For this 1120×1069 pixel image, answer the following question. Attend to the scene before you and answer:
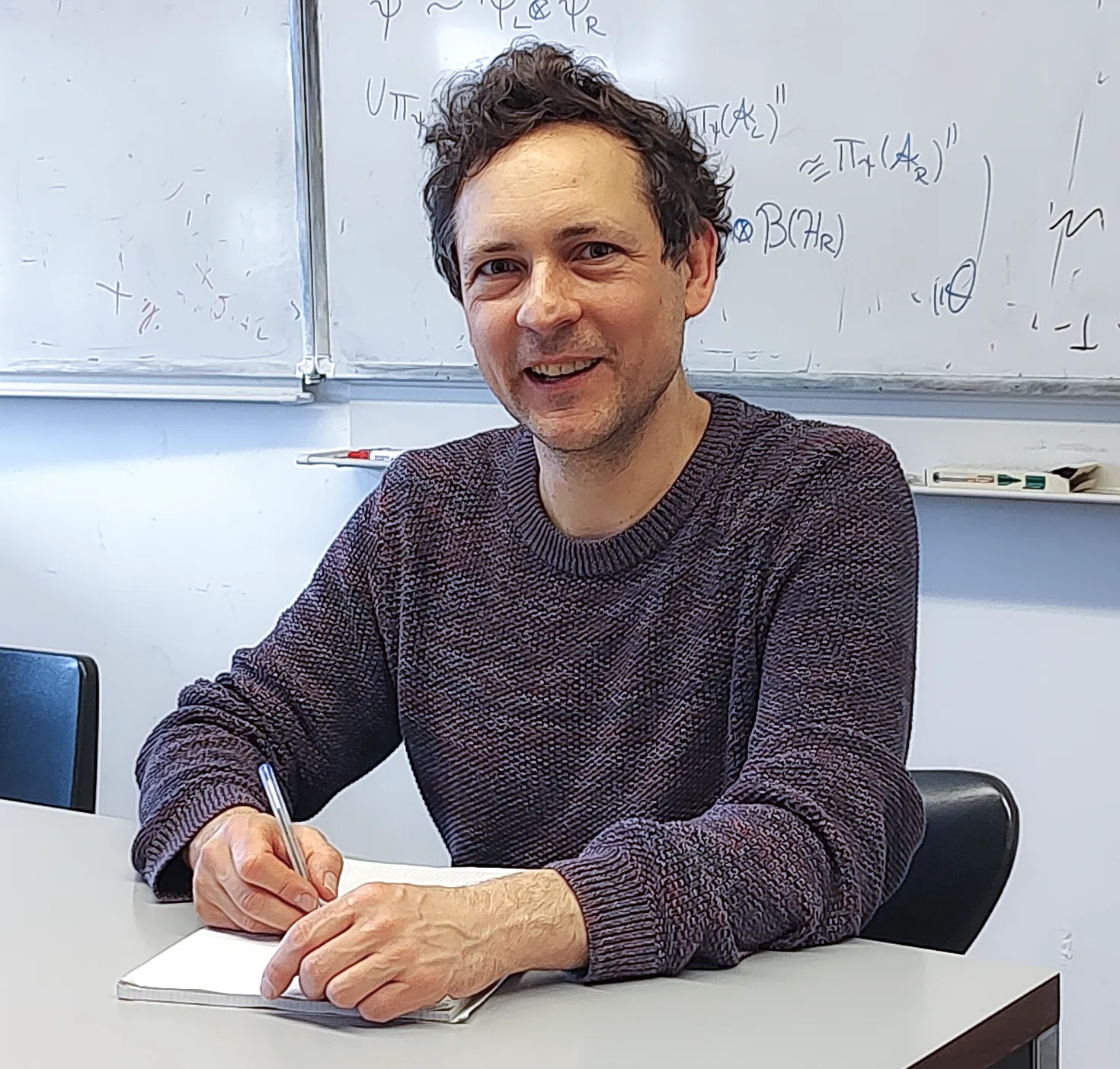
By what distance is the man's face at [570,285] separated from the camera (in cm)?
138

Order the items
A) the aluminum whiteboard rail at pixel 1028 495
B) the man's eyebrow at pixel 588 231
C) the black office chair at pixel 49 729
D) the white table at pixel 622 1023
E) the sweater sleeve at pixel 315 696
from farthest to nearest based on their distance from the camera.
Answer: the aluminum whiteboard rail at pixel 1028 495
the black office chair at pixel 49 729
the sweater sleeve at pixel 315 696
the man's eyebrow at pixel 588 231
the white table at pixel 622 1023

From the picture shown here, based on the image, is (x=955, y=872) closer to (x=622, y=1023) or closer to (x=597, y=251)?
(x=622, y=1023)

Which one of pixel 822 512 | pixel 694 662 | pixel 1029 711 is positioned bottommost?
pixel 1029 711

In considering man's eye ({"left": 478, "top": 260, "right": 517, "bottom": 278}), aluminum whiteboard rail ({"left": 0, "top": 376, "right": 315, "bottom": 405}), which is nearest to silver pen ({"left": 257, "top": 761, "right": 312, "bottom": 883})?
man's eye ({"left": 478, "top": 260, "right": 517, "bottom": 278})

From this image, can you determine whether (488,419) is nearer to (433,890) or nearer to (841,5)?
(841,5)

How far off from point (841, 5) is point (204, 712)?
4.42 ft

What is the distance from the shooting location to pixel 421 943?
1.07m

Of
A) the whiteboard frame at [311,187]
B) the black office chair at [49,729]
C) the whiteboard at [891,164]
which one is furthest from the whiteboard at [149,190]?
the black office chair at [49,729]

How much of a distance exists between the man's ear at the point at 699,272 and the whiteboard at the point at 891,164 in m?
0.80

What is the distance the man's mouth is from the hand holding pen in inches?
16.3

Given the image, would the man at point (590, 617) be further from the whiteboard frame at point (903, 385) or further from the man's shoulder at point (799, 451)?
the whiteboard frame at point (903, 385)

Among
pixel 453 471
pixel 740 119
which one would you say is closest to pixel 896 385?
pixel 740 119

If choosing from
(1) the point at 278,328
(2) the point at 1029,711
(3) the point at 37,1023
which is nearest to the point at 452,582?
(3) the point at 37,1023

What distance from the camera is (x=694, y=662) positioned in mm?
1393
